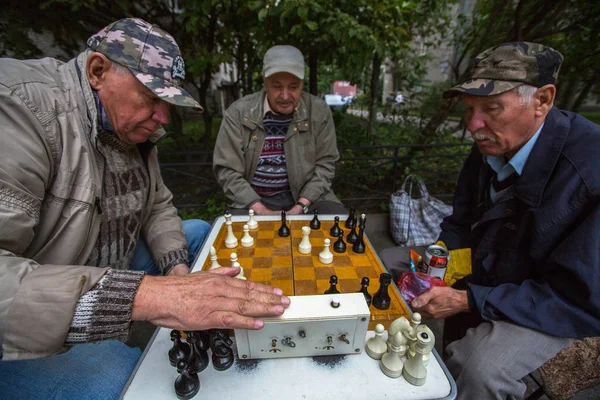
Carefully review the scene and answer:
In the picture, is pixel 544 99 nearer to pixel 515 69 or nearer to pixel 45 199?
pixel 515 69

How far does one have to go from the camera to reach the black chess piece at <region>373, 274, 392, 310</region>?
1.34 m

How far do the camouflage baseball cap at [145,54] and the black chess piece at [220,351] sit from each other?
1006mm

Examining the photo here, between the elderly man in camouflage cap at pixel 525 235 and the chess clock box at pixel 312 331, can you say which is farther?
the elderly man in camouflage cap at pixel 525 235

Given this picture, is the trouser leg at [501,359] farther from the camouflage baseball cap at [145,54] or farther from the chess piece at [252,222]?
the camouflage baseball cap at [145,54]

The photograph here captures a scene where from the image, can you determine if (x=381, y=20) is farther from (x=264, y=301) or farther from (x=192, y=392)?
(x=192, y=392)

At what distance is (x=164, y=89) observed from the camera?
1262mm

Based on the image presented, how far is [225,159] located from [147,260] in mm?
1164

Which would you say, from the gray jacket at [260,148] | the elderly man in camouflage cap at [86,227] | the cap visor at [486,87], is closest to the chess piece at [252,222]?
the gray jacket at [260,148]

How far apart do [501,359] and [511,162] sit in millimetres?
1032

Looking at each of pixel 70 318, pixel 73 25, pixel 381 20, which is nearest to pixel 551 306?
pixel 70 318

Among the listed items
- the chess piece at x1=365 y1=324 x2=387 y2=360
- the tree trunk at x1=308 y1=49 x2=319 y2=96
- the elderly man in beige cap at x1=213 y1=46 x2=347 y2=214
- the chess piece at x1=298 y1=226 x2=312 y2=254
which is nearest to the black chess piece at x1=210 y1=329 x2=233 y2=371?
the chess piece at x1=365 y1=324 x2=387 y2=360

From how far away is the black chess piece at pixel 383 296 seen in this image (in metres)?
1.34

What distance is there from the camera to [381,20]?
320 cm

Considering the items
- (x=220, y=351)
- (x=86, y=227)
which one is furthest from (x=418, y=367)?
(x=86, y=227)
